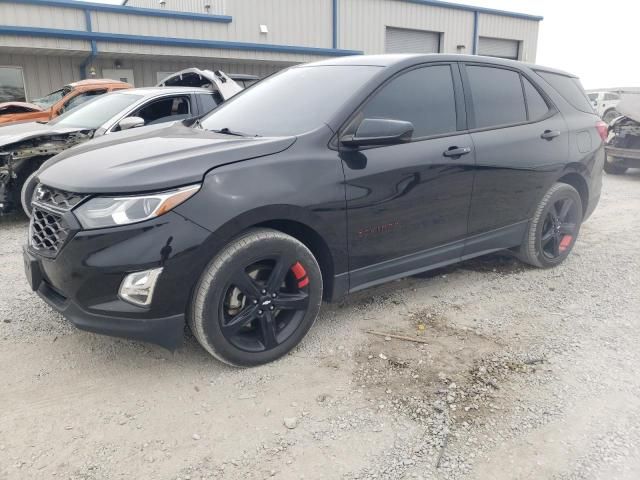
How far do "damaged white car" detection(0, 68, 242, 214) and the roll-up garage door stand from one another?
19.6m

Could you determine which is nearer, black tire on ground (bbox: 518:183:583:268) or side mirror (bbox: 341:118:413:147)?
side mirror (bbox: 341:118:413:147)

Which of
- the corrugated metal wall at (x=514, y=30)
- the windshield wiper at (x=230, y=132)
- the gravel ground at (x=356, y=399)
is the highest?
the corrugated metal wall at (x=514, y=30)

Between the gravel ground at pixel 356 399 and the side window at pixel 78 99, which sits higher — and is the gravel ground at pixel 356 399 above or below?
below

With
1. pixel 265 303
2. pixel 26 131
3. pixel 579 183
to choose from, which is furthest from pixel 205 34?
pixel 265 303

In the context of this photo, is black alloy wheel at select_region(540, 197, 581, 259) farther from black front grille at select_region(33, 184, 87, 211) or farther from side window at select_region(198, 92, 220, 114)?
side window at select_region(198, 92, 220, 114)

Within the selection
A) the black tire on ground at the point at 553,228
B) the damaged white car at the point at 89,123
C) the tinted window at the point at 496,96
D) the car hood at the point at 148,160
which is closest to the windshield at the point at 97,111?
the damaged white car at the point at 89,123

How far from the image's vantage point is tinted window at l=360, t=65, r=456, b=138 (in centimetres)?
334

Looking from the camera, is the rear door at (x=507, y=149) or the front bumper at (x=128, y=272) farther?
the rear door at (x=507, y=149)

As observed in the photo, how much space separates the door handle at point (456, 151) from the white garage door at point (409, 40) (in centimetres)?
1836

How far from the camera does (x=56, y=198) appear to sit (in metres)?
2.75

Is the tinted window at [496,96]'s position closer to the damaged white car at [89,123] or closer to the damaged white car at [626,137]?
the damaged white car at [89,123]

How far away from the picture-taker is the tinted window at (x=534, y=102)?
4.25 meters

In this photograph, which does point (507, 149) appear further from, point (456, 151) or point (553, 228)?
point (553, 228)

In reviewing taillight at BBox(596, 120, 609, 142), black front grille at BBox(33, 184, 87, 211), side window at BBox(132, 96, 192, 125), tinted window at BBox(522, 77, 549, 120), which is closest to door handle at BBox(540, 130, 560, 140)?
tinted window at BBox(522, 77, 549, 120)
